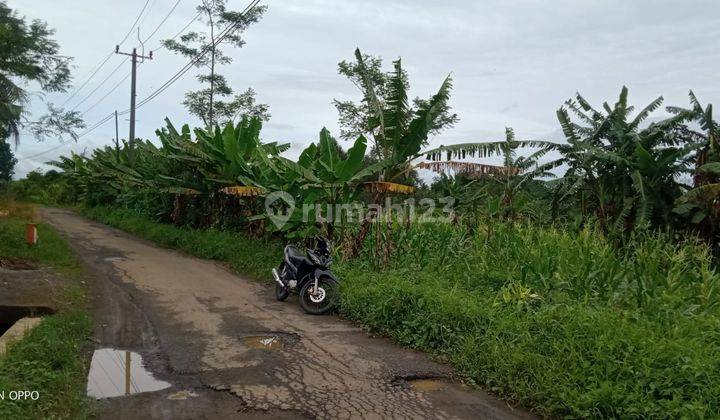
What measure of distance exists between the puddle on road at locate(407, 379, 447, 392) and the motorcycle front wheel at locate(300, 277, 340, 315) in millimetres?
2714

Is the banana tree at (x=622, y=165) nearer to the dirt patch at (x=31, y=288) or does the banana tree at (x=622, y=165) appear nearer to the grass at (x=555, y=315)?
the grass at (x=555, y=315)

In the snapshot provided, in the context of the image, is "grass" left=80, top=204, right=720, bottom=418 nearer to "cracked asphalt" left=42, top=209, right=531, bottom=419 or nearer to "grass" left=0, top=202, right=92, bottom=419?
"cracked asphalt" left=42, top=209, right=531, bottom=419

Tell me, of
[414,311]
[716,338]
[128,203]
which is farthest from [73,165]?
[716,338]

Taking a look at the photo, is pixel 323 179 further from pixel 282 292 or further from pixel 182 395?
pixel 182 395

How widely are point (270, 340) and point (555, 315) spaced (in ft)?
10.2

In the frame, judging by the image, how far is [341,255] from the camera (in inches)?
368

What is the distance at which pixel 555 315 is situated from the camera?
5.11 meters

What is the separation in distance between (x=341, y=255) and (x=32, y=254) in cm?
665

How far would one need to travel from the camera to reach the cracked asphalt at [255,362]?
14.0 feet

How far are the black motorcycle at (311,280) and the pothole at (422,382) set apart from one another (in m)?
2.65

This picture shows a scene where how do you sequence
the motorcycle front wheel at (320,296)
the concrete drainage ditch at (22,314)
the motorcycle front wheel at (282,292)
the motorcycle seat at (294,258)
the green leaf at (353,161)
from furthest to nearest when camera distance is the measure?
the green leaf at (353,161) < the motorcycle front wheel at (282,292) < the motorcycle seat at (294,258) < the motorcycle front wheel at (320,296) < the concrete drainage ditch at (22,314)

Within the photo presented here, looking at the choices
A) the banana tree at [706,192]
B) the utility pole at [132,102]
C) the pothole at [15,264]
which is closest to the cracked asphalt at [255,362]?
the pothole at [15,264]

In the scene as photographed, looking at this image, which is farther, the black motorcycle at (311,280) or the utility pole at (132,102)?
the utility pole at (132,102)

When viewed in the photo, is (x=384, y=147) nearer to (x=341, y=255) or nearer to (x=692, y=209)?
(x=341, y=255)
